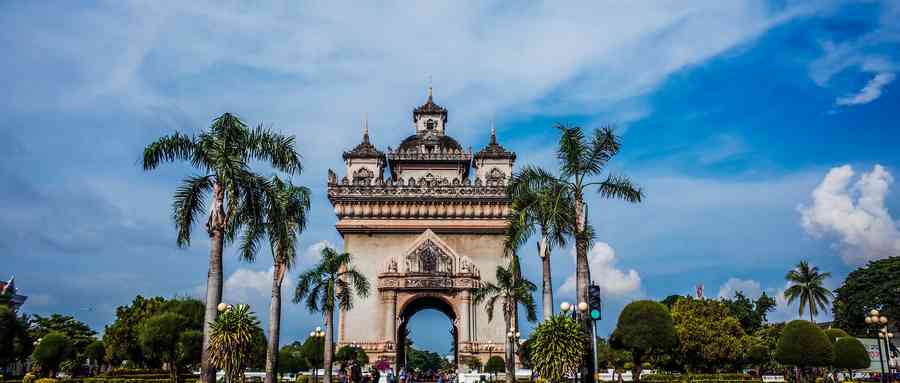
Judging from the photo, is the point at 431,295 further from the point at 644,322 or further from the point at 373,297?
the point at 644,322

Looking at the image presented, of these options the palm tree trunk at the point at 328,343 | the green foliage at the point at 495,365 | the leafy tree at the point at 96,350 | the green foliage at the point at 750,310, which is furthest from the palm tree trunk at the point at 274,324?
the green foliage at the point at 750,310

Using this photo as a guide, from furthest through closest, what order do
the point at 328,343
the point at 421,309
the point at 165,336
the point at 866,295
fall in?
the point at 866,295
the point at 421,309
the point at 165,336
the point at 328,343

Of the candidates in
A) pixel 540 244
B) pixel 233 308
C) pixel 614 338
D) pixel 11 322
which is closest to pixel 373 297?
pixel 614 338

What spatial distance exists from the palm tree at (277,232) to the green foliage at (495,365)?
866 inches

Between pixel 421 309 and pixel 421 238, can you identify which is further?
pixel 421 309

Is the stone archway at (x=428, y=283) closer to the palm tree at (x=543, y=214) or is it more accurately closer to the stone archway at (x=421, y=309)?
the stone archway at (x=421, y=309)

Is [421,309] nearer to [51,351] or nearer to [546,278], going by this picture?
[51,351]

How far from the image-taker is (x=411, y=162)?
57.2 m

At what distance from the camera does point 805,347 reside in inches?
1533

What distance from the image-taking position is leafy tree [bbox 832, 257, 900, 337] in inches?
2603

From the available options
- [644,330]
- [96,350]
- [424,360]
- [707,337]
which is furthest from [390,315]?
[424,360]

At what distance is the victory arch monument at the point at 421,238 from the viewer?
5100 centimetres

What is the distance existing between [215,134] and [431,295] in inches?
1251

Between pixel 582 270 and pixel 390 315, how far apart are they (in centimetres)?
2967
